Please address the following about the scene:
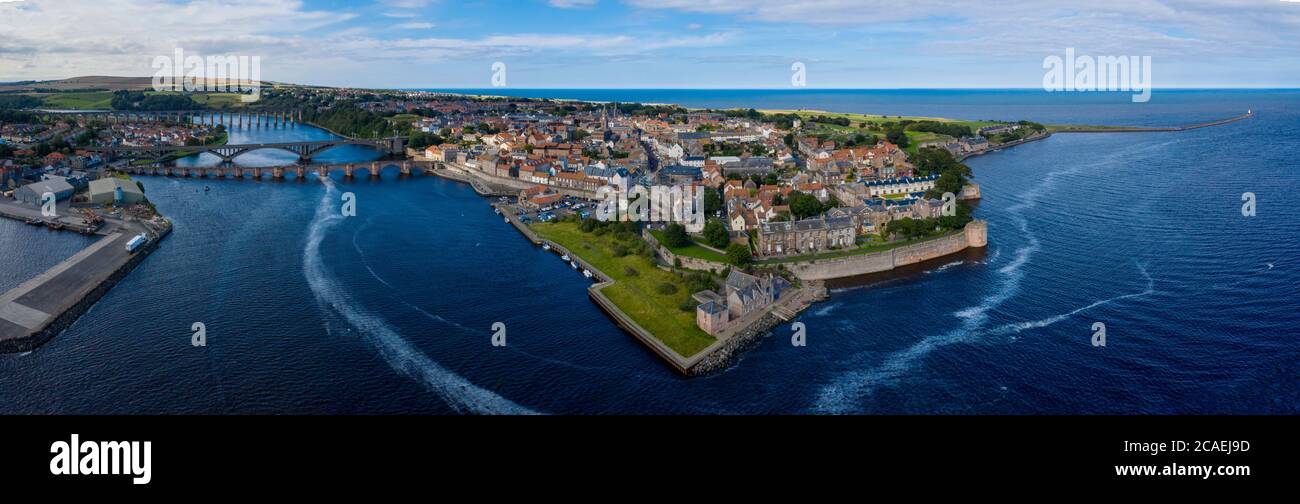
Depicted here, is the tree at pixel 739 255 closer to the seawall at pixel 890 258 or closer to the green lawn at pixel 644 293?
the seawall at pixel 890 258

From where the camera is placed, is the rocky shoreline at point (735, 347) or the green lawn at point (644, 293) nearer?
Result: the rocky shoreline at point (735, 347)

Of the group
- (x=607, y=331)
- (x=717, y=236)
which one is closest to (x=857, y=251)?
(x=717, y=236)

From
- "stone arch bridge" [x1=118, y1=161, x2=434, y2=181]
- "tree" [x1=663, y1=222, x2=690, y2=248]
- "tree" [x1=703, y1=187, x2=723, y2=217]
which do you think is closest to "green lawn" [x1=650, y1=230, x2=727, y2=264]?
"tree" [x1=663, y1=222, x2=690, y2=248]

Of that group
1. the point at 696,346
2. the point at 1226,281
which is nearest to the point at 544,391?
the point at 696,346

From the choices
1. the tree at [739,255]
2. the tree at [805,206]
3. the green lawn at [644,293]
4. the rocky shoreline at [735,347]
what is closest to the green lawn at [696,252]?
the tree at [739,255]

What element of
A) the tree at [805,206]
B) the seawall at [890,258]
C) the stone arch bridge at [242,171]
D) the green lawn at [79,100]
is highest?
→ the green lawn at [79,100]

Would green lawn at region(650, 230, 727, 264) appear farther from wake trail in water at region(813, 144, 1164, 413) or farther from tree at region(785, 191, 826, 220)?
wake trail in water at region(813, 144, 1164, 413)
